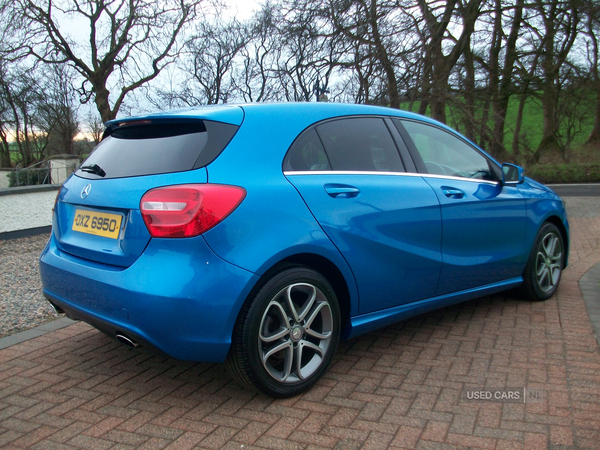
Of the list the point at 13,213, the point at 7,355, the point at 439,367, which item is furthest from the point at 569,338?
the point at 13,213

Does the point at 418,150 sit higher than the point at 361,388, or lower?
higher

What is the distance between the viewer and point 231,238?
103 inches

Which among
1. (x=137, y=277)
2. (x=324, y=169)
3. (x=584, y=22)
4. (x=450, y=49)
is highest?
(x=584, y=22)

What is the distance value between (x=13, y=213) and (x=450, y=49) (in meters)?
11.2

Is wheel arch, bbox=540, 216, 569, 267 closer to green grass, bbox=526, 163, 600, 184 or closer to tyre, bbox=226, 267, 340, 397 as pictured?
tyre, bbox=226, 267, 340, 397

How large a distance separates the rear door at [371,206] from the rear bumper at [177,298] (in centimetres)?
67

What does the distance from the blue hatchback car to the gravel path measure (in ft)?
5.22

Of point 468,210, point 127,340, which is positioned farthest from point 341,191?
point 127,340

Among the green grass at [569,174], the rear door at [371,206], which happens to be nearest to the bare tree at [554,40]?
the green grass at [569,174]

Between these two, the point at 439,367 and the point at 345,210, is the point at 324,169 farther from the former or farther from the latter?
the point at 439,367

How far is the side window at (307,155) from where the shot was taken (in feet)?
9.86

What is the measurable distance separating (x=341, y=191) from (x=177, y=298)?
113 centimetres

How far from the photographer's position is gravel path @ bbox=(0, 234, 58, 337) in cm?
456

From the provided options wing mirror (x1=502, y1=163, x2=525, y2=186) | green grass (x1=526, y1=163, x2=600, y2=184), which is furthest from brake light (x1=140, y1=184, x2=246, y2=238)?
green grass (x1=526, y1=163, x2=600, y2=184)
